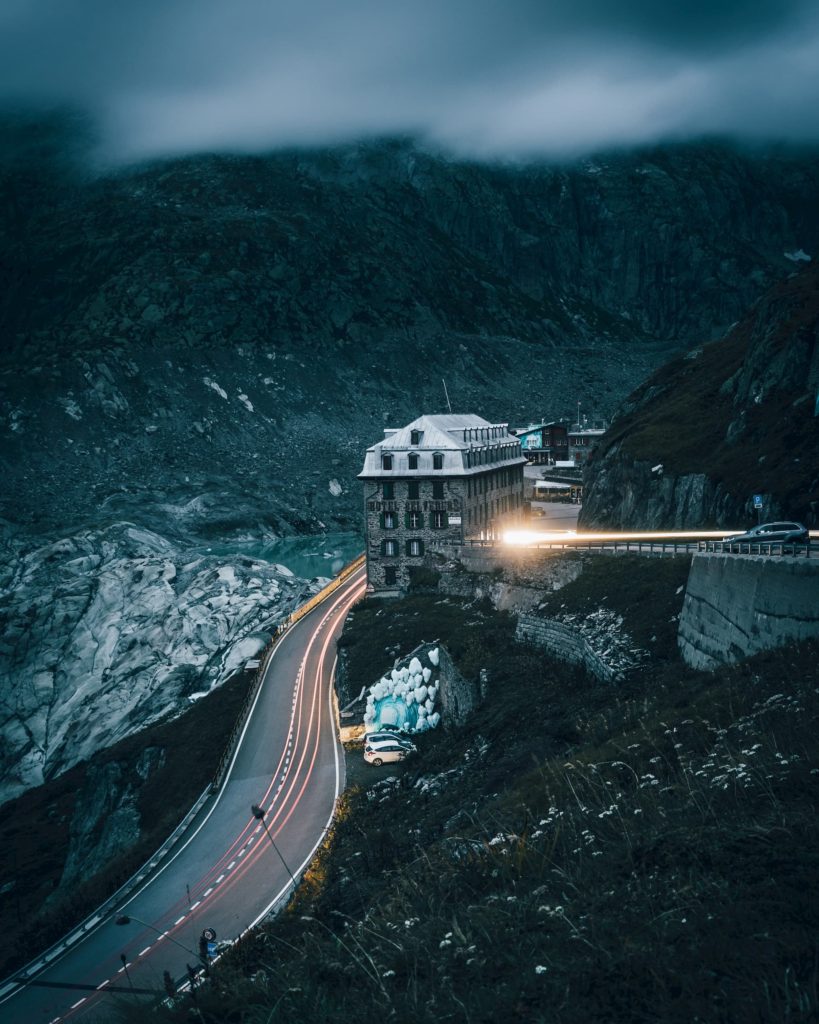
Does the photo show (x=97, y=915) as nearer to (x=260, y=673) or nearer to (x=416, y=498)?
(x=260, y=673)

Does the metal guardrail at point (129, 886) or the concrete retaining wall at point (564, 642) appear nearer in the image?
the metal guardrail at point (129, 886)

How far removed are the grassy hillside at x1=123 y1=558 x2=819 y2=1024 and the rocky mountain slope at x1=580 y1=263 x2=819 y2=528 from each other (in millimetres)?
27548

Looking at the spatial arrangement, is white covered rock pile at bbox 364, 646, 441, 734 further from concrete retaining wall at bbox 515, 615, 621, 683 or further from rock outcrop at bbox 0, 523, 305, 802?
rock outcrop at bbox 0, 523, 305, 802

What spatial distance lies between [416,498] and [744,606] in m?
39.6

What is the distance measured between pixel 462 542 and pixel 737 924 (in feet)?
177

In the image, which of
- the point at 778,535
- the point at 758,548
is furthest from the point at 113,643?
the point at 758,548

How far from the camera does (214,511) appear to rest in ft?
567

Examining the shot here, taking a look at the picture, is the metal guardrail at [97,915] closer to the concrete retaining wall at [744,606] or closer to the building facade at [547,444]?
the concrete retaining wall at [744,606]

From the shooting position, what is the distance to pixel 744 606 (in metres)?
31.5

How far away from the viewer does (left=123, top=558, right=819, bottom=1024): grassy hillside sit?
13773 mm

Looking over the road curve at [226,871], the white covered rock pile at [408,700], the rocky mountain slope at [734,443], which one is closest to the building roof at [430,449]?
the rocky mountain slope at [734,443]

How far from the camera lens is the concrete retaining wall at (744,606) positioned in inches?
1125

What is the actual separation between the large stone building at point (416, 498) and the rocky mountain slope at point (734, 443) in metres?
11.8

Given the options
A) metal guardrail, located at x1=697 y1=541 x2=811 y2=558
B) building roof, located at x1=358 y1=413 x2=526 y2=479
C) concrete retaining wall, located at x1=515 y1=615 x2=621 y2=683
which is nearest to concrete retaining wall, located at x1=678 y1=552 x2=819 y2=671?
metal guardrail, located at x1=697 y1=541 x2=811 y2=558
